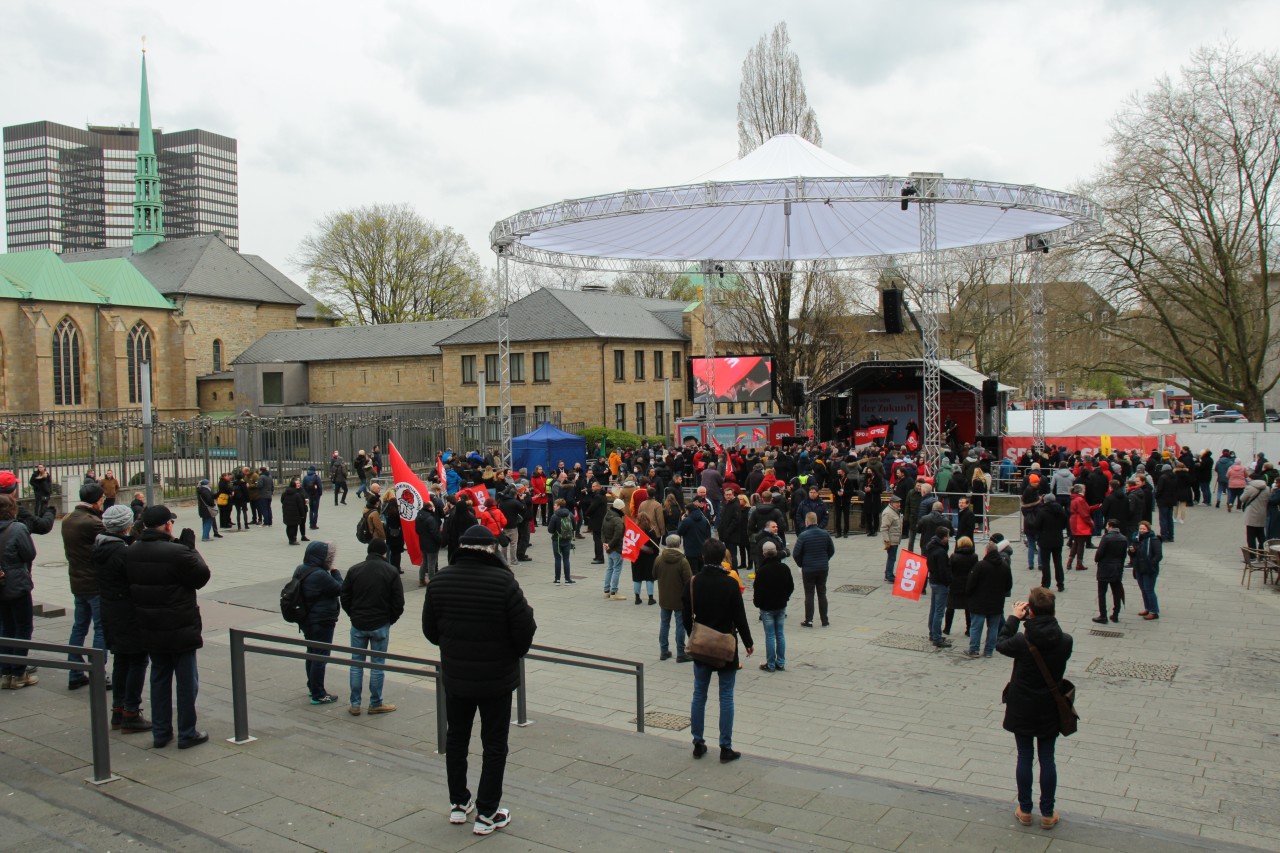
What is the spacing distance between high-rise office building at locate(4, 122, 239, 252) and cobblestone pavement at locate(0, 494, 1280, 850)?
7265 inches

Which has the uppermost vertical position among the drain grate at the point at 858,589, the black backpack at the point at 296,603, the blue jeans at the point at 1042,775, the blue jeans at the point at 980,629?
the black backpack at the point at 296,603

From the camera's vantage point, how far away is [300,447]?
96.7ft

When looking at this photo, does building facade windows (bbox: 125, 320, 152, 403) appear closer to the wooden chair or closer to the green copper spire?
the green copper spire

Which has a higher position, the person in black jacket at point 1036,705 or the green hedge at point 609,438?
the green hedge at point 609,438

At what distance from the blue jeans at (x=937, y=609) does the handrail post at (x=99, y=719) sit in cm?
857

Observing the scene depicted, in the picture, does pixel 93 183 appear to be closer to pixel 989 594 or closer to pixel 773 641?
pixel 773 641

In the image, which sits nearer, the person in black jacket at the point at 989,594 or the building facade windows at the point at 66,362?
the person in black jacket at the point at 989,594

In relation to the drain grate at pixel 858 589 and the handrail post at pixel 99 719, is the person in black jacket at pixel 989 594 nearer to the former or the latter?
the drain grate at pixel 858 589

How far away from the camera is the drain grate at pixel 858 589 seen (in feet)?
47.0

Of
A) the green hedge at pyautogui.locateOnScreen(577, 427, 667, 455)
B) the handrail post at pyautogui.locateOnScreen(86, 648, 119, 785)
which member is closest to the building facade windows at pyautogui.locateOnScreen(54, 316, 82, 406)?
the green hedge at pyautogui.locateOnScreen(577, 427, 667, 455)

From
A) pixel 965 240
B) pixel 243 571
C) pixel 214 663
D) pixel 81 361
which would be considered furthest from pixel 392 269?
pixel 214 663

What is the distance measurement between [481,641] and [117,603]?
3.08 m

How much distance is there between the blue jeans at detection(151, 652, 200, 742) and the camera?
631 centimetres

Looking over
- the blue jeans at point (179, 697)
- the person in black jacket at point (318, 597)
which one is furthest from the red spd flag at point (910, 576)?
the blue jeans at point (179, 697)
